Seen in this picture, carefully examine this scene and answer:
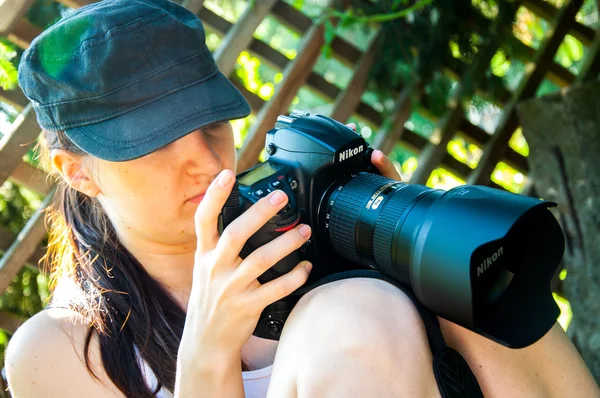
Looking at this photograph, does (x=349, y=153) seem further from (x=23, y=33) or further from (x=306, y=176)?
(x=23, y=33)

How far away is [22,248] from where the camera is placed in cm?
136

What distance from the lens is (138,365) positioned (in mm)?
985

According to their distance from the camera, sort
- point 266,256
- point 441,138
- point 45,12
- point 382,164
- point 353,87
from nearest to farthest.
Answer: point 266,256
point 382,164
point 45,12
point 353,87
point 441,138

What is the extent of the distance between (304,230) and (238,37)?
0.80 m

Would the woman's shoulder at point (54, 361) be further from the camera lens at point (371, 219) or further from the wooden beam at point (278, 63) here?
the wooden beam at point (278, 63)

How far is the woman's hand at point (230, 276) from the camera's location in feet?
2.55

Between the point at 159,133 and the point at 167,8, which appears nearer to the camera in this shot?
the point at 159,133

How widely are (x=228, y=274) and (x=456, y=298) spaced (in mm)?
253

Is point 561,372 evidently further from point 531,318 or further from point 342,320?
point 342,320

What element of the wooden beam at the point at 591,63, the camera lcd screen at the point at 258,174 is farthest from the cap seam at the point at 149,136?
the wooden beam at the point at 591,63

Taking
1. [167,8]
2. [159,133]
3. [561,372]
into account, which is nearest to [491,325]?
[561,372]

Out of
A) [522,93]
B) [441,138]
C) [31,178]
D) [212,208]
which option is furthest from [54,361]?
[522,93]

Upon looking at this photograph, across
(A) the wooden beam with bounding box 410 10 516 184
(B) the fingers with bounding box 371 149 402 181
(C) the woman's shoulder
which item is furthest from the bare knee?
(A) the wooden beam with bounding box 410 10 516 184

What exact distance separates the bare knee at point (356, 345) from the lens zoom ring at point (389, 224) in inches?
1.3
